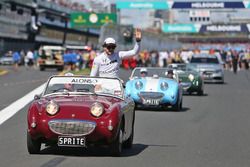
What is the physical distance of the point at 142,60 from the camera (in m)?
66.1

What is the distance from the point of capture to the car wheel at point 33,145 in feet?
34.6

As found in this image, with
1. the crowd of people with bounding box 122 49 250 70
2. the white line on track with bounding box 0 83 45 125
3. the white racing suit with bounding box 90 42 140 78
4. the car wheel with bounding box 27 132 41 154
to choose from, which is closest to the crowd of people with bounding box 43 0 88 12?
the crowd of people with bounding box 122 49 250 70

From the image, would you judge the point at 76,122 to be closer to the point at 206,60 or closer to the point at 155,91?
the point at 155,91

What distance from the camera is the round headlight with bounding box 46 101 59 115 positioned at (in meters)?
10.3

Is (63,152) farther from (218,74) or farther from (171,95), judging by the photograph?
(218,74)

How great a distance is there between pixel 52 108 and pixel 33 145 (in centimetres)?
62

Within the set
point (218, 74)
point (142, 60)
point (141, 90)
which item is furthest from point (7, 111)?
point (142, 60)

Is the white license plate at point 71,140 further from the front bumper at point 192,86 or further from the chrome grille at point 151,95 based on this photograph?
the front bumper at point 192,86

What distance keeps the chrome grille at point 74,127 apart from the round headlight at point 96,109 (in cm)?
14

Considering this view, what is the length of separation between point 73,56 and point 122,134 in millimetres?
42888

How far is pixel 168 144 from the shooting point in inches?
496

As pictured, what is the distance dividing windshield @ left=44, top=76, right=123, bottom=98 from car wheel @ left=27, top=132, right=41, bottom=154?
1.13 metres

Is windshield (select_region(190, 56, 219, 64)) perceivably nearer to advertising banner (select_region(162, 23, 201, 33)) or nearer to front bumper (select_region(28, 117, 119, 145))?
front bumper (select_region(28, 117, 119, 145))

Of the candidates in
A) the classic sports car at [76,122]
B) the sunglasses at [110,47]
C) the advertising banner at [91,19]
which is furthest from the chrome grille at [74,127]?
the advertising banner at [91,19]
